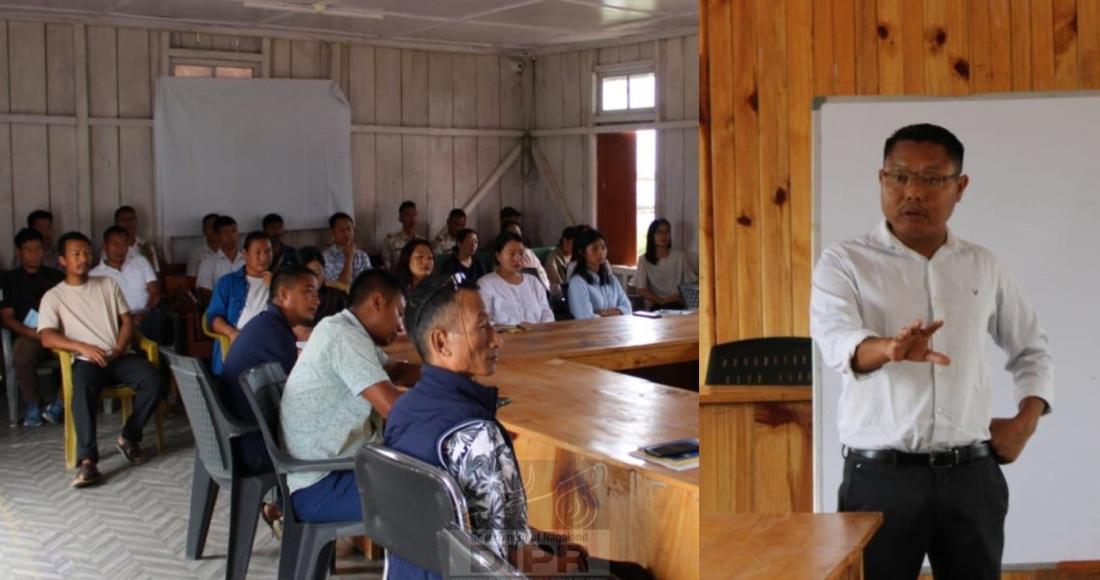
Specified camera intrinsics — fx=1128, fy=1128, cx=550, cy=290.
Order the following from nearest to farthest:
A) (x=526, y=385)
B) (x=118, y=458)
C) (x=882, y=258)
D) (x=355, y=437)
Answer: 1. (x=882, y=258)
2. (x=355, y=437)
3. (x=526, y=385)
4. (x=118, y=458)

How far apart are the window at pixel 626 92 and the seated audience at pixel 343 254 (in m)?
2.35

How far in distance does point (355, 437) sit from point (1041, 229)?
2.20m

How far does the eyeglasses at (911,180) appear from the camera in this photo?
173 cm

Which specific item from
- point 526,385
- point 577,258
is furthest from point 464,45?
point 526,385

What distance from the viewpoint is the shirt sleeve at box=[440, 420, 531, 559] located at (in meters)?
2.08

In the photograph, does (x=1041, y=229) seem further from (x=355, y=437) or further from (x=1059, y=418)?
(x=355, y=437)

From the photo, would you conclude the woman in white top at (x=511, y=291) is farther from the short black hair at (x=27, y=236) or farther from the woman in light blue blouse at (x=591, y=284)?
the short black hair at (x=27, y=236)

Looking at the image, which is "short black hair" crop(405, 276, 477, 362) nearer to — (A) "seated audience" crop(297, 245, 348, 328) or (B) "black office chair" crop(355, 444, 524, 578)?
(B) "black office chair" crop(355, 444, 524, 578)

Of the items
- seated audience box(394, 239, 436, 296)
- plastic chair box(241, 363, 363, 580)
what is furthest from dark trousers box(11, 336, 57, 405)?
plastic chair box(241, 363, 363, 580)

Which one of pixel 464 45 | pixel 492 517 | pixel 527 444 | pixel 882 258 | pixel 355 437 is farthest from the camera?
pixel 464 45

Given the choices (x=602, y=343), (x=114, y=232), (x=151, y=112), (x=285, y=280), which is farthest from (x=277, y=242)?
(x=285, y=280)

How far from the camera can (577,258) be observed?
21.2 feet

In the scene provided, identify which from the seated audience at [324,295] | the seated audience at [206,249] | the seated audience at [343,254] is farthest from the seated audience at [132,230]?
the seated audience at [324,295]

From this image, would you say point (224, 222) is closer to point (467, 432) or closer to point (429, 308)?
point (429, 308)
